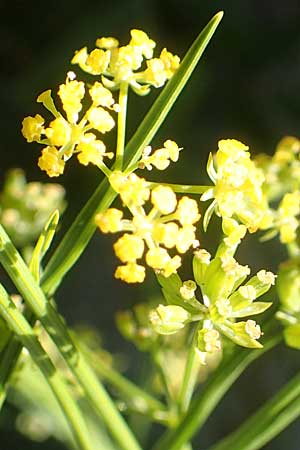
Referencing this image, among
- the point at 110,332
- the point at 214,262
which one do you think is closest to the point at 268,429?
the point at 214,262

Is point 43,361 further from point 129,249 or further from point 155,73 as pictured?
point 155,73

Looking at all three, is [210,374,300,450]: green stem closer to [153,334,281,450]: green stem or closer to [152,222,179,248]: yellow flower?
[153,334,281,450]: green stem

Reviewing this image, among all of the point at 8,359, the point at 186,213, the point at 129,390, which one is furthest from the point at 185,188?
the point at 129,390

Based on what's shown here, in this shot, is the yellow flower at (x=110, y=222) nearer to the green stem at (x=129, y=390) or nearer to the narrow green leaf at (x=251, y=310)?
the narrow green leaf at (x=251, y=310)

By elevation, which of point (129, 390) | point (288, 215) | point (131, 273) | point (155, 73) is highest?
point (155, 73)

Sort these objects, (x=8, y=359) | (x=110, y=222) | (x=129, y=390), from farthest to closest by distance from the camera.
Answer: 1. (x=129, y=390)
2. (x=8, y=359)
3. (x=110, y=222)
